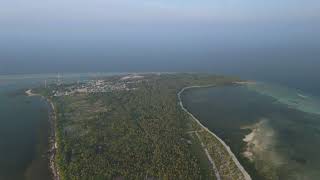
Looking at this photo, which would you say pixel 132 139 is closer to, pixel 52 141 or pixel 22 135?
pixel 52 141

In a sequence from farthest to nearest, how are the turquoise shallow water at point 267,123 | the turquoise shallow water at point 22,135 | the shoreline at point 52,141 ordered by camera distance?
the turquoise shallow water at point 267,123
the turquoise shallow water at point 22,135
the shoreline at point 52,141

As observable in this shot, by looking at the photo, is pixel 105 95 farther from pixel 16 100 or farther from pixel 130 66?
pixel 130 66

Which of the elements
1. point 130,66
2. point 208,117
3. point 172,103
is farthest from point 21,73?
point 208,117

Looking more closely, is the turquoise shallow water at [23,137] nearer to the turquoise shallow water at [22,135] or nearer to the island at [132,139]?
the turquoise shallow water at [22,135]

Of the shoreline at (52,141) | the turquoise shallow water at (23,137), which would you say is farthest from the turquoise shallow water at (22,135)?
the shoreline at (52,141)

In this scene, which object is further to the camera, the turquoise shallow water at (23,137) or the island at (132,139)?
the turquoise shallow water at (23,137)

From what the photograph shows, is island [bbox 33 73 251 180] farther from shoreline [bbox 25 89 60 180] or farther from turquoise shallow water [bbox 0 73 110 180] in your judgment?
turquoise shallow water [bbox 0 73 110 180]
